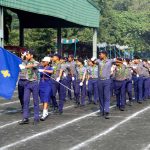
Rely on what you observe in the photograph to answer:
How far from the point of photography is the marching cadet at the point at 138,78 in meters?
18.5

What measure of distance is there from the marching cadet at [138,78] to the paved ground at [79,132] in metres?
3.97

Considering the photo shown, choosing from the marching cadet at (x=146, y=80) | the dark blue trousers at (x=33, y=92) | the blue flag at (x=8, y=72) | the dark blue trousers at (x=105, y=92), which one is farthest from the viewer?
the marching cadet at (x=146, y=80)

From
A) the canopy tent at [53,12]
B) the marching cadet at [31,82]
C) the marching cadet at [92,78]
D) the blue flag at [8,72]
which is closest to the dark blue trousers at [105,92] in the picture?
the marching cadet at [31,82]

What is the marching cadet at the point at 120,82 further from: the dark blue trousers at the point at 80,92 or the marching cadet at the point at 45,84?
the marching cadet at the point at 45,84

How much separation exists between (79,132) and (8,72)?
11.0 feet

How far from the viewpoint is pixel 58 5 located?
91.1 ft

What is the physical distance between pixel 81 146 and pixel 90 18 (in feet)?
89.1

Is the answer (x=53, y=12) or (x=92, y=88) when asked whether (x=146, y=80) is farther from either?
(x=53, y=12)

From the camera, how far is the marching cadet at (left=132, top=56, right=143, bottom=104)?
60.5 ft

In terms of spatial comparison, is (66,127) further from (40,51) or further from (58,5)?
(40,51)

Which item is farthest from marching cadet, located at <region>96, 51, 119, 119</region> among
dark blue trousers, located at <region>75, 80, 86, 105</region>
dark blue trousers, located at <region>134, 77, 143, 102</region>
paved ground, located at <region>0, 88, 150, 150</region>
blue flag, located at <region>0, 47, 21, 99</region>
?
dark blue trousers, located at <region>134, 77, 143, 102</region>

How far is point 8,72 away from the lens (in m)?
12.6

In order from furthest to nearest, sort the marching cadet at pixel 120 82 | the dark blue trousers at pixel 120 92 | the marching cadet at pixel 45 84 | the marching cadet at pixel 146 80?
1. the marching cadet at pixel 146 80
2. the marching cadet at pixel 120 82
3. the dark blue trousers at pixel 120 92
4. the marching cadet at pixel 45 84

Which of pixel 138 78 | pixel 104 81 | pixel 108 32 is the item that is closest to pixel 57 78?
pixel 104 81
